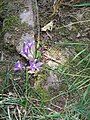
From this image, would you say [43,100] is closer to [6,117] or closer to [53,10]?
[6,117]

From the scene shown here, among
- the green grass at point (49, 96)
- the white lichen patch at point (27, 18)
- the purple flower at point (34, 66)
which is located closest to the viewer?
the green grass at point (49, 96)

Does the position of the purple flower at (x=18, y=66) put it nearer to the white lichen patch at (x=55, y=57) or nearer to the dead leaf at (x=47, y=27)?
the white lichen patch at (x=55, y=57)

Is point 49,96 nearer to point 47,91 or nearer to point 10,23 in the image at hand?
point 47,91

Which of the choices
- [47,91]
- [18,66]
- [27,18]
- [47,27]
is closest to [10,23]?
[27,18]

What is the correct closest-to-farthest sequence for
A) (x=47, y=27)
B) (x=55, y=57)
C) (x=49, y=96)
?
(x=49, y=96)
(x=55, y=57)
(x=47, y=27)

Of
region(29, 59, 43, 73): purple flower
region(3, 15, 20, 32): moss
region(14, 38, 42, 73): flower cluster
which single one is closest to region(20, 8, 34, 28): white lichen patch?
region(3, 15, 20, 32): moss

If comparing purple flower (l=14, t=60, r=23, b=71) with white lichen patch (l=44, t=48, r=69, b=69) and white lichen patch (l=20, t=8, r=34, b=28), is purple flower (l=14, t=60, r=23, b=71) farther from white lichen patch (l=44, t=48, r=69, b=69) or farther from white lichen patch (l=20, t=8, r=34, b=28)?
white lichen patch (l=20, t=8, r=34, b=28)

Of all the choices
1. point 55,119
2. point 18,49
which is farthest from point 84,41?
point 55,119

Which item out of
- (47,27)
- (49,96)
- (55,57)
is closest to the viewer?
(49,96)

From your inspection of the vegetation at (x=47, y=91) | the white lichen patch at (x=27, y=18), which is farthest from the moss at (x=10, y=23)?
the vegetation at (x=47, y=91)
